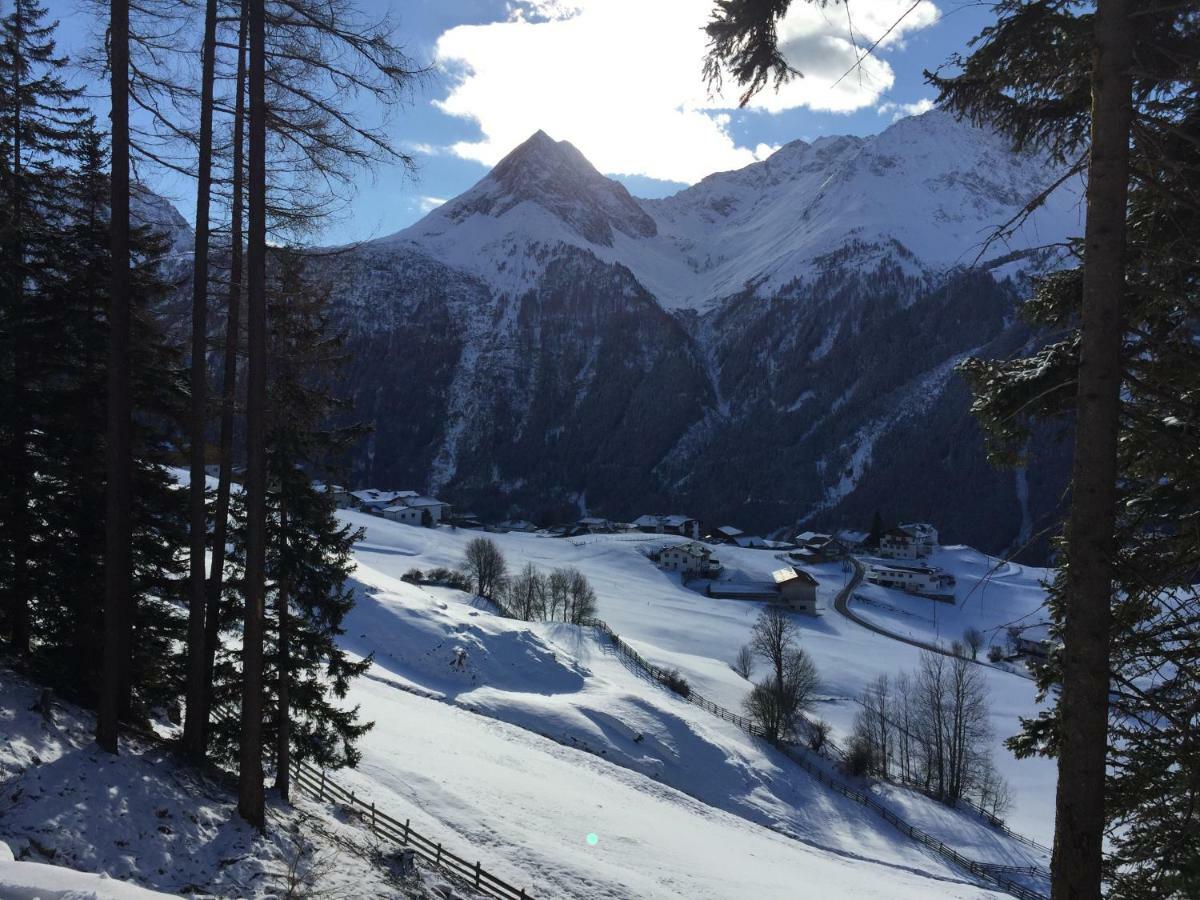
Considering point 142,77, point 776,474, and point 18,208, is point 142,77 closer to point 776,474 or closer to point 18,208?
point 18,208

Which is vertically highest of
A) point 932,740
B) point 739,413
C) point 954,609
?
point 739,413

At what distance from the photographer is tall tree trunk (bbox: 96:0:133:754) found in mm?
9852

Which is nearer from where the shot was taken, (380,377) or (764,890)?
(764,890)

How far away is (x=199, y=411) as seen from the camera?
11.1 metres

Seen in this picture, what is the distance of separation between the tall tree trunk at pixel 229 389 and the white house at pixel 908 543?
9638cm

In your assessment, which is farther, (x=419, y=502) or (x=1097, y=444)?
(x=419, y=502)

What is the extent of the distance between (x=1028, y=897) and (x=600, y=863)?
753 inches

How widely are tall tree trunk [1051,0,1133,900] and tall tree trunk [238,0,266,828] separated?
9.44 m

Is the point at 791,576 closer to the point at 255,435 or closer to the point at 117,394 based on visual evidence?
the point at 255,435

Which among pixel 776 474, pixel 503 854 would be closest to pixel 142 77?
Answer: pixel 503 854

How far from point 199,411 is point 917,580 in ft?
273

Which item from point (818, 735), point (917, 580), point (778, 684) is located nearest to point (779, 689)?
point (778, 684)

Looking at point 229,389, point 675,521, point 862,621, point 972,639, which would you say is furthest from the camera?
point 675,521

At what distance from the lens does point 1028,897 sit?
2545 cm
